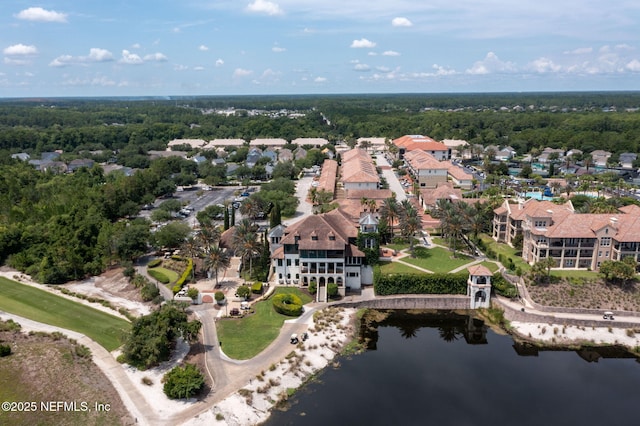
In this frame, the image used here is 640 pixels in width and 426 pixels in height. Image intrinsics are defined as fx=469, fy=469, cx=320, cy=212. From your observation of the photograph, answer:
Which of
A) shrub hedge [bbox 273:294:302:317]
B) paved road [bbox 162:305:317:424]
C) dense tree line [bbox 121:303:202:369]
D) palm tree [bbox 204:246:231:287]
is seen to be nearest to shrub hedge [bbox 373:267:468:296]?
paved road [bbox 162:305:317:424]

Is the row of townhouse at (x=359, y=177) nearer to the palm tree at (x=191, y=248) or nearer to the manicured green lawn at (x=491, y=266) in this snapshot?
the manicured green lawn at (x=491, y=266)

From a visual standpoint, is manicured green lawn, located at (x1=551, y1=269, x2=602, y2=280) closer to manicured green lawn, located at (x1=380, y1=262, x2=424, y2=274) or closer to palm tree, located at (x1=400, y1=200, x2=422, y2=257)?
manicured green lawn, located at (x1=380, y1=262, x2=424, y2=274)

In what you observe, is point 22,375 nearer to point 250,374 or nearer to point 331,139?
point 250,374

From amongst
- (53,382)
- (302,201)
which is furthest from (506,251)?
(53,382)

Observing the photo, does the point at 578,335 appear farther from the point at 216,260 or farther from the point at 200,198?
the point at 200,198

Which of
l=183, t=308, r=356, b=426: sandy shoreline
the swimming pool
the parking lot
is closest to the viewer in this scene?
l=183, t=308, r=356, b=426: sandy shoreline

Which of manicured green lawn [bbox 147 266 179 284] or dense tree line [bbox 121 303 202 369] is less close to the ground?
dense tree line [bbox 121 303 202 369]
